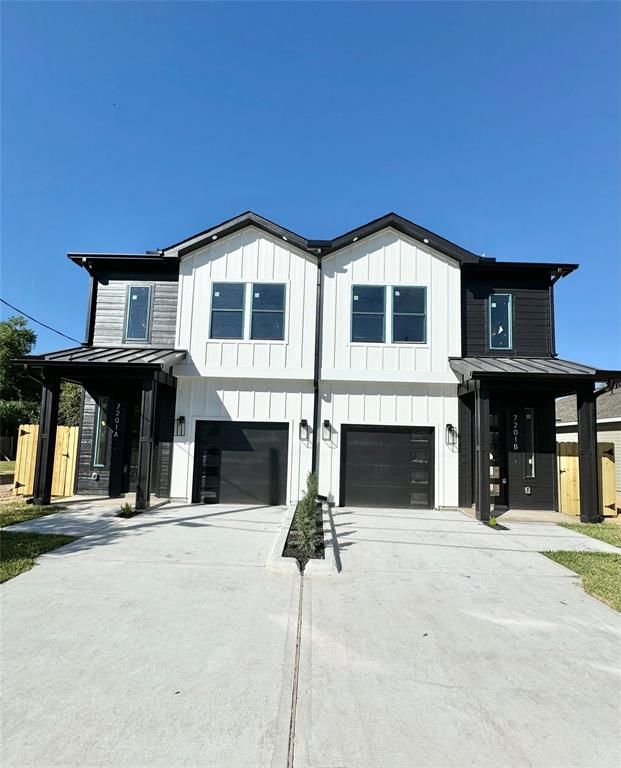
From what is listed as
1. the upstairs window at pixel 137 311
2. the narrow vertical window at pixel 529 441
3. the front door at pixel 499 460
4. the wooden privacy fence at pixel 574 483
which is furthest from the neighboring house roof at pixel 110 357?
the wooden privacy fence at pixel 574 483

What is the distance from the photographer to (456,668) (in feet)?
10.4

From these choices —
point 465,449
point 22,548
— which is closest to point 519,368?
point 465,449

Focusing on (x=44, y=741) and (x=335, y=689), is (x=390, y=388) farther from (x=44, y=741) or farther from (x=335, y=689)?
(x=44, y=741)

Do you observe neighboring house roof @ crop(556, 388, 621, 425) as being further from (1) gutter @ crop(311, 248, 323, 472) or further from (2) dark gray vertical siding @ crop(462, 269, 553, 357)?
(1) gutter @ crop(311, 248, 323, 472)

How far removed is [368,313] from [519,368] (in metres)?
3.64

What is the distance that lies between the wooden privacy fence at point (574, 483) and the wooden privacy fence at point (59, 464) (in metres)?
11.9

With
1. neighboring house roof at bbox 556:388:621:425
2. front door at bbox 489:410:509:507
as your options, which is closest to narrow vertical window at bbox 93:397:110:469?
front door at bbox 489:410:509:507

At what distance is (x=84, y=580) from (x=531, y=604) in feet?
15.9

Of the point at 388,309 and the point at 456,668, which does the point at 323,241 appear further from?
the point at 456,668

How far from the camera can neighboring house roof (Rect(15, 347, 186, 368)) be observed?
9023 mm

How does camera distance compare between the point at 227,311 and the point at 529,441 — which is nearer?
the point at 529,441

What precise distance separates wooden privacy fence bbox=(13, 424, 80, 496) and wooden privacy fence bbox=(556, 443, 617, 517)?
11884 mm

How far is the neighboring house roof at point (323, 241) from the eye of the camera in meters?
10.5

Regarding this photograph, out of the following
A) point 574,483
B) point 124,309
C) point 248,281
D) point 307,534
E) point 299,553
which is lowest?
point 299,553
